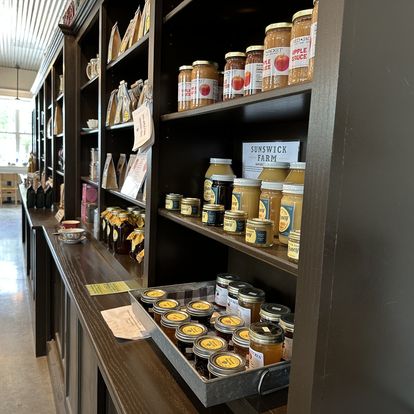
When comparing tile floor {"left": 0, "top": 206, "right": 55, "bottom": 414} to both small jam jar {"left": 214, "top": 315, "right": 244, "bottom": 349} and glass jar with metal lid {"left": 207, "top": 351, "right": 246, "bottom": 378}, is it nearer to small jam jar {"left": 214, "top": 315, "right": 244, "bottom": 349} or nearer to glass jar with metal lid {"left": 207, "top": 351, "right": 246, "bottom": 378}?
small jam jar {"left": 214, "top": 315, "right": 244, "bottom": 349}

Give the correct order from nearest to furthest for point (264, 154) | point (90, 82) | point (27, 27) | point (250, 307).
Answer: point (250, 307) → point (264, 154) → point (90, 82) → point (27, 27)

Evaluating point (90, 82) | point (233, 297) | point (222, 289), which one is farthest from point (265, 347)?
point (90, 82)

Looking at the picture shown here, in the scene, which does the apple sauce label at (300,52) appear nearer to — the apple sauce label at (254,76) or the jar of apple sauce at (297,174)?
the apple sauce label at (254,76)

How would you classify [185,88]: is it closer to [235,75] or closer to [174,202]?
[235,75]

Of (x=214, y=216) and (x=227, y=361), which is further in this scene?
(x=214, y=216)

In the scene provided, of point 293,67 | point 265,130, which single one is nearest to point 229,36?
point 265,130

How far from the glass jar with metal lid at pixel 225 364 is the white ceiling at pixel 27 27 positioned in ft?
17.3

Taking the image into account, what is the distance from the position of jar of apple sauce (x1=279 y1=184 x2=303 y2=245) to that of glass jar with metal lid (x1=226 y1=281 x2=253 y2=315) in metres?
0.35

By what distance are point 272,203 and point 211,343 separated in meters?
0.38

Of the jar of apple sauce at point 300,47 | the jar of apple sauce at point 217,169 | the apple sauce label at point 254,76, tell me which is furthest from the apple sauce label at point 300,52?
the jar of apple sauce at point 217,169

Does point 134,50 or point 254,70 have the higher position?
point 134,50

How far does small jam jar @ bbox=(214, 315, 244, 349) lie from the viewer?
1026mm

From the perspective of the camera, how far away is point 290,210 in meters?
0.86

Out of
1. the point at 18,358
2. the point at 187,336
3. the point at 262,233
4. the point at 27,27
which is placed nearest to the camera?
the point at 262,233
